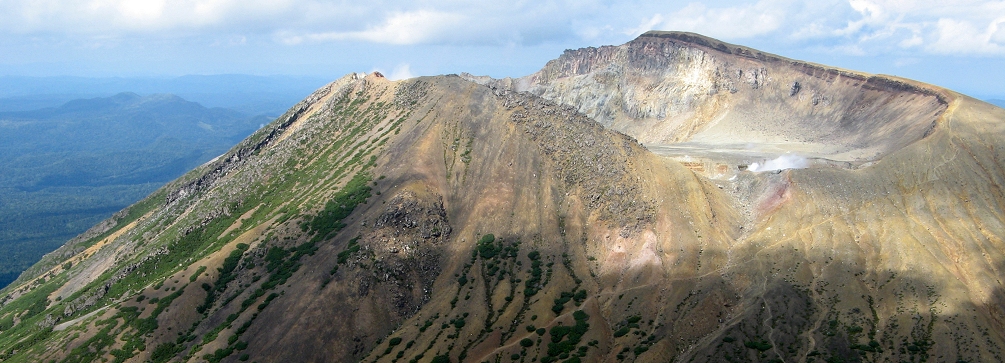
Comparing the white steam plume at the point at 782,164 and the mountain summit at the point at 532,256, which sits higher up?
the white steam plume at the point at 782,164

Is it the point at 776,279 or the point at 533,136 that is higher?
the point at 533,136

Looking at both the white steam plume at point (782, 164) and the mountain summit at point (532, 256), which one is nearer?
the mountain summit at point (532, 256)

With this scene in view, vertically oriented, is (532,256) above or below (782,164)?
below

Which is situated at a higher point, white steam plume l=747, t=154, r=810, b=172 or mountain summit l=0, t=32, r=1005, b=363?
white steam plume l=747, t=154, r=810, b=172

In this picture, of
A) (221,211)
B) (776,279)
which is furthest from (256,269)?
(776,279)

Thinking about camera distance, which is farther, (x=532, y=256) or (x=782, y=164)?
(x=782, y=164)

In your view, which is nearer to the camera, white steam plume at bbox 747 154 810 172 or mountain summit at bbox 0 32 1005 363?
mountain summit at bbox 0 32 1005 363

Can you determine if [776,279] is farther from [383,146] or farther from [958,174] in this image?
[383,146]

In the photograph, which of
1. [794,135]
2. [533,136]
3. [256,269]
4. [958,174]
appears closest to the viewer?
[256,269]
